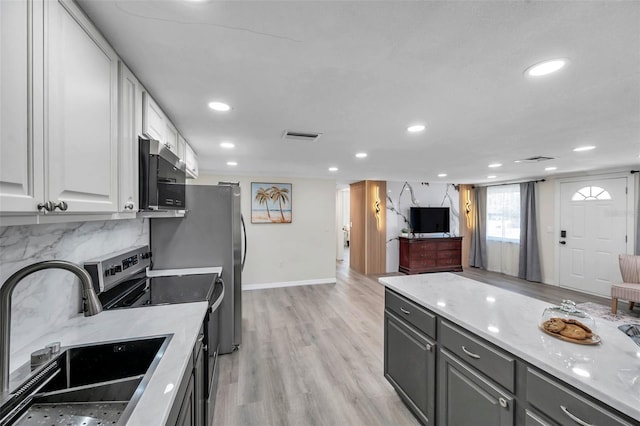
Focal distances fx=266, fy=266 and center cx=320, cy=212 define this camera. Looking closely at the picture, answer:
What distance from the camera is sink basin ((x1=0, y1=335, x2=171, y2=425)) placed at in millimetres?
929

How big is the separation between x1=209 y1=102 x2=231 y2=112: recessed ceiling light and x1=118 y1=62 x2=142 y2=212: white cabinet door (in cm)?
46

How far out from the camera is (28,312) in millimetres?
1154

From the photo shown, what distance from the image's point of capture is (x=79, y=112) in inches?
38.4

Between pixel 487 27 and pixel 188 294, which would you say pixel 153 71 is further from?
pixel 487 27

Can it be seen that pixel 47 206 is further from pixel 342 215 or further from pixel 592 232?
pixel 342 215

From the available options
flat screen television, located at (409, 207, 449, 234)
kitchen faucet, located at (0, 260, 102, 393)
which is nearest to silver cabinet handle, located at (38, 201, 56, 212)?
kitchen faucet, located at (0, 260, 102, 393)

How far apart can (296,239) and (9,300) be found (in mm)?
4652

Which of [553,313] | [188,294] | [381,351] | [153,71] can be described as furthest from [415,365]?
[153,71]

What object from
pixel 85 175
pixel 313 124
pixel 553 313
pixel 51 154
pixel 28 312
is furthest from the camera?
pixel 313 124

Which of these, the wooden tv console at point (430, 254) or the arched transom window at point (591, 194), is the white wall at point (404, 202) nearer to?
the wooden tv console at point (430, 254)

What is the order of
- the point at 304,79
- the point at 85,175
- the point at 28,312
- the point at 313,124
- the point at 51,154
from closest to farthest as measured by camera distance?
the point at 51,154, the point at 85,175, the point at 28,312, the point at 304,79, the point at 313,124

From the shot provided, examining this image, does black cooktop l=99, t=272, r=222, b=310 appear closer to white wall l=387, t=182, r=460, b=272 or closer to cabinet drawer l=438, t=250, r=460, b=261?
white wall l=387, t=182, r=460, b=272

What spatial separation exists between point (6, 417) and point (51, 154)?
33.5 inches

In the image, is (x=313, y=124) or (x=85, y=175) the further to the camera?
(x=313, y=124)
